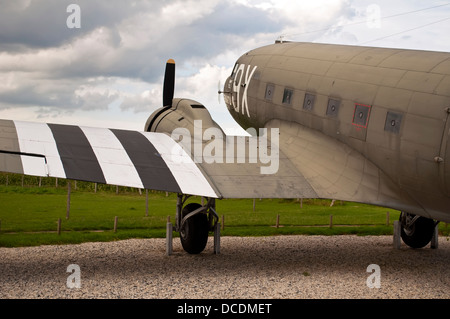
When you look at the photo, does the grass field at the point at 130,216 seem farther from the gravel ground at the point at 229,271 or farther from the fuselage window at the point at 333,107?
the fuselage window at the point at 333,107

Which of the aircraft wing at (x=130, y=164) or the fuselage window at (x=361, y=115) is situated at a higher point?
the fuselage window at (x=361, y=115)

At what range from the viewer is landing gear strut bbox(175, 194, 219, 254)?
13.2 meters

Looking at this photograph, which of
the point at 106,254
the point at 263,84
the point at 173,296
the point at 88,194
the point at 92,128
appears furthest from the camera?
the point at 88,194

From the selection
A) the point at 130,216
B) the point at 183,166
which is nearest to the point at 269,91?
the point at 183,166

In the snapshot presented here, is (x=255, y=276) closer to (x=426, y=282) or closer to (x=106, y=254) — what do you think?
(x=426, y=282)

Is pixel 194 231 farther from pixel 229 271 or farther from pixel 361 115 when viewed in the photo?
pixel 361 115

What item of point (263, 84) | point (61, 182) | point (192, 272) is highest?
point (263, 84)

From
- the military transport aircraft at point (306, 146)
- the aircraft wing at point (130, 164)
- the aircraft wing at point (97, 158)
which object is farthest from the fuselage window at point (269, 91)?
the aircraft wing at point (97, 158)

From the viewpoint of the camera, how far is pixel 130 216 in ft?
80.6

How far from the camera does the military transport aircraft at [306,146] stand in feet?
31.9

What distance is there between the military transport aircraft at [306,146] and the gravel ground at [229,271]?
155 cm

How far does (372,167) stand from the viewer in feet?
36.0

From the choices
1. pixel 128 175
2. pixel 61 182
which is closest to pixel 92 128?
pixel 128 175

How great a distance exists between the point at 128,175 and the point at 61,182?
30.2 metres
